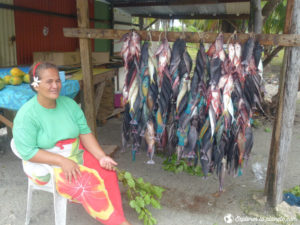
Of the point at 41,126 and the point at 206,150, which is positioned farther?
the point at 206,150

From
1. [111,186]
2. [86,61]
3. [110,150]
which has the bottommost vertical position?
[110,150]

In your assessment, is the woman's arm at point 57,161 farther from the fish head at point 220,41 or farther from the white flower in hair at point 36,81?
the fish head at point 220,41

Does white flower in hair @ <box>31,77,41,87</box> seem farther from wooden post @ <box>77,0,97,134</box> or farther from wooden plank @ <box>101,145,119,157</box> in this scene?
wooden plank @ <box>101,145,119,157</box>

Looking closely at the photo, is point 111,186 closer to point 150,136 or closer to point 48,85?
point 150,136

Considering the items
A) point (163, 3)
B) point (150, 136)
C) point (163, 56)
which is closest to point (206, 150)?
point (150, 136)

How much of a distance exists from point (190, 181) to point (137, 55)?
5.62 ft

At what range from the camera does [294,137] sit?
4.73 metres

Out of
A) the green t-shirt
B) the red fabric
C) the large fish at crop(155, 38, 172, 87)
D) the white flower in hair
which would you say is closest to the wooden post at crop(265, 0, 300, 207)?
the large fish at crop(155, 38, 172, 87)

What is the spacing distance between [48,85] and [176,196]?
1.73 metres

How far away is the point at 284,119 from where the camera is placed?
2.36 metres

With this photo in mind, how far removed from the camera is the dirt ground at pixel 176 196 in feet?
8.19

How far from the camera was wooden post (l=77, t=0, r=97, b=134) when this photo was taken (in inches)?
102

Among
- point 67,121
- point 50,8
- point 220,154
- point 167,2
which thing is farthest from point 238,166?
point 50,8

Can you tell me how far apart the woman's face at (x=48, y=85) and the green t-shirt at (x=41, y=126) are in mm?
89
